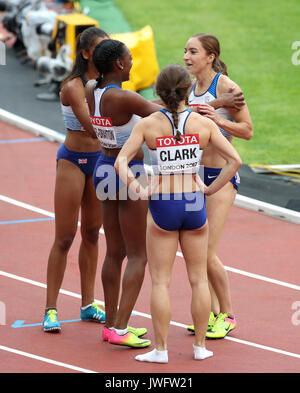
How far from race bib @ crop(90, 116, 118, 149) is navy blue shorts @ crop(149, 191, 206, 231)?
0.60 m

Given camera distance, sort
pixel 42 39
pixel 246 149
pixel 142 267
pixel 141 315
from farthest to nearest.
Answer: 1. pixel 42 39
2. pixel 246 149
3. pixel 141 315
4. pixel 142 267

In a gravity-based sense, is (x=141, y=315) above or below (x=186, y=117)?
below

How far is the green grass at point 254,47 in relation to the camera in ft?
45.5

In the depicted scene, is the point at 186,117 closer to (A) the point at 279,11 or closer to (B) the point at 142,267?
(B) the point at 142,267

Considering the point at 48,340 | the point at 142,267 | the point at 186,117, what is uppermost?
the point at 186,117

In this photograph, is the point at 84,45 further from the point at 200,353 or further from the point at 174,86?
the point at 200,353

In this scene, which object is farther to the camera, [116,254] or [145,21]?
[145,21]

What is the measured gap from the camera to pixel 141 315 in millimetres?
7555

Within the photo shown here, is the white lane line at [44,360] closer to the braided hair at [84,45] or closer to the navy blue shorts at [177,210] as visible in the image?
the navy blue shorts at [177,210]

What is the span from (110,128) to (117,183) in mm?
448

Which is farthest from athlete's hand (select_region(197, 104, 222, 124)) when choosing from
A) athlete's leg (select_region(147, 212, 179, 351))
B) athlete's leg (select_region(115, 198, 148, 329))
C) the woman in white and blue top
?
athlete's leg (select_region(147, 212, 179, 351))

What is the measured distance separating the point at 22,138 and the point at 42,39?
162 inches

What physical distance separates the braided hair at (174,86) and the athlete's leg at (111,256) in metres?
0.97
